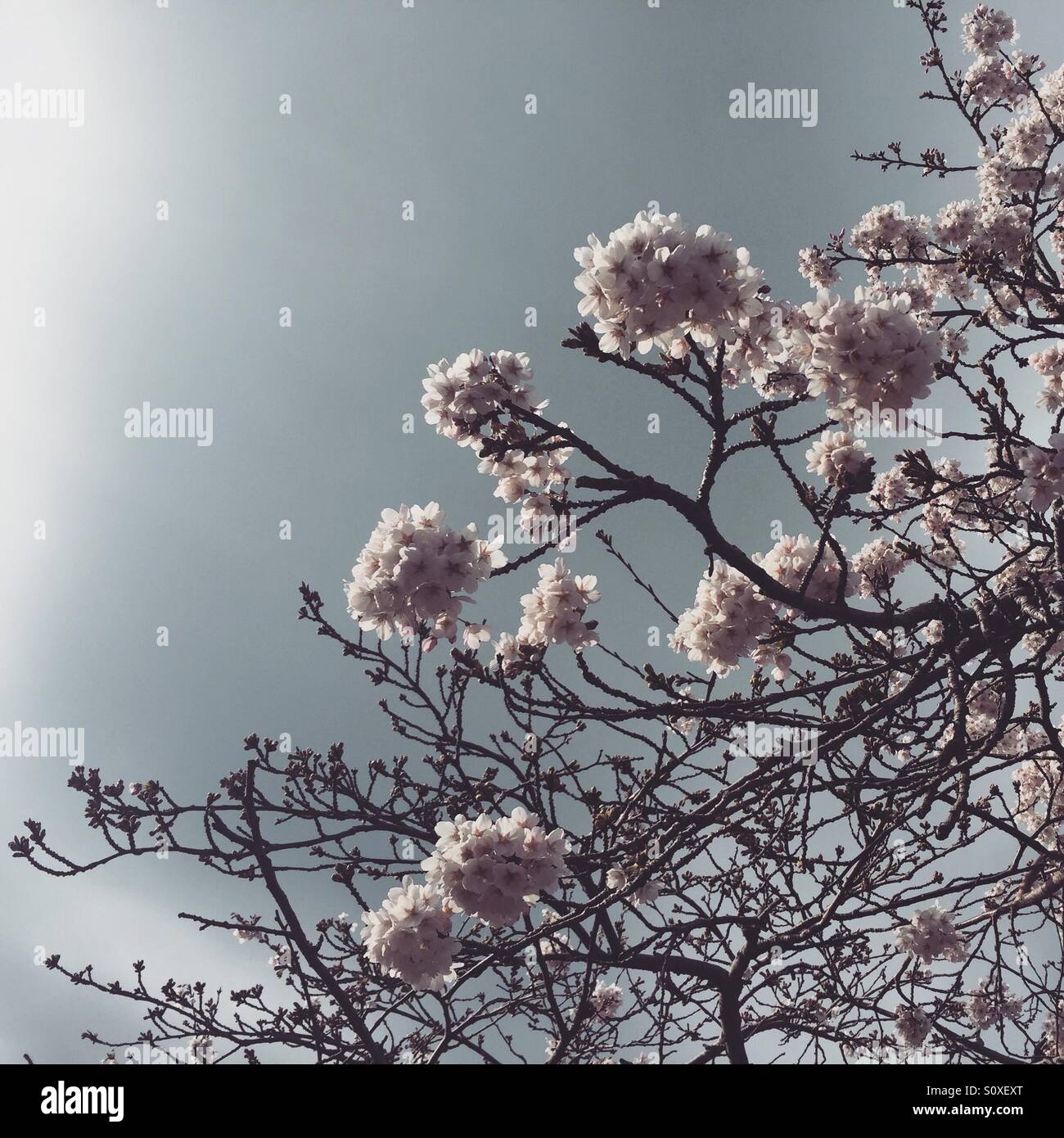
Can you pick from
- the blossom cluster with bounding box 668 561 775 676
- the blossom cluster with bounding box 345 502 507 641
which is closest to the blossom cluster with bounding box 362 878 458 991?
the blossom cluster with bounding box 345 502 507 641

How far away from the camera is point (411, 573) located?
300cm

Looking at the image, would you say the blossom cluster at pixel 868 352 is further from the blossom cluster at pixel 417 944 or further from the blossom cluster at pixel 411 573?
the blossom cluster at pixel 417 944

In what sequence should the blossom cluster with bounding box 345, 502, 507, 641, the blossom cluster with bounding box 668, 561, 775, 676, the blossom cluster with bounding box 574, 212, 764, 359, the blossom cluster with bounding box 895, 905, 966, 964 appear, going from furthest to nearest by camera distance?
the blossom cluster with bounding box 895, 905, 966, 964
the blossom cluster with bounding box 668, 561, 775, 676
the blossom cluster with bounding box 345, 502, 507, 641
the blossom cluster with bounding box 574, 212, 764, 359

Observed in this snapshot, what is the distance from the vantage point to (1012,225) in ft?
23.3

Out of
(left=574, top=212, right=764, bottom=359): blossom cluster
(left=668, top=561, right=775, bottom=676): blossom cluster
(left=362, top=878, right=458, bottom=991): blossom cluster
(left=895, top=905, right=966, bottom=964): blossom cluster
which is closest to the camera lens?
(left=574, top=212, right=764, bottom=359): blossom cluster

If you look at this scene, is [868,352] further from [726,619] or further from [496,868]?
[496,868]

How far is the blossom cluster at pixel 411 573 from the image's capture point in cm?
300

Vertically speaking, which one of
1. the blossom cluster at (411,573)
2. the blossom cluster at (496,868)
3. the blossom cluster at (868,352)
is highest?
the blossom cluster at (868,352)

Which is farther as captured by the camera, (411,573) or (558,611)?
(558,611)

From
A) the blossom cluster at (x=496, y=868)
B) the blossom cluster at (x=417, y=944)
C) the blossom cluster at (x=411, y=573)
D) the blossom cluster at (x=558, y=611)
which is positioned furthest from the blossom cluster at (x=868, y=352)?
the blossom cluster at (x=417, y=944)

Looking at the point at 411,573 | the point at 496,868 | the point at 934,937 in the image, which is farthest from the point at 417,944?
the point at 934,937

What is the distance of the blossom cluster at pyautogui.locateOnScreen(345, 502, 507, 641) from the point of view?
9.84 ft

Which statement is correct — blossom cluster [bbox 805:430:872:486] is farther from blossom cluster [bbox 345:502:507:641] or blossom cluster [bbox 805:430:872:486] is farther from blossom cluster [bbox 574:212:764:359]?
blossom cluster [bbox 345:502:507:641]
